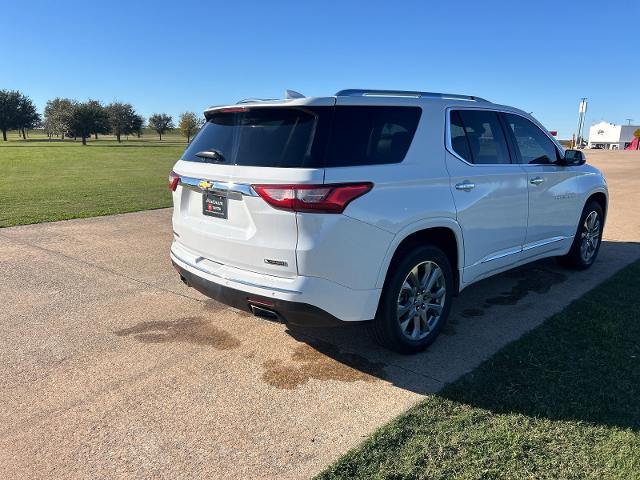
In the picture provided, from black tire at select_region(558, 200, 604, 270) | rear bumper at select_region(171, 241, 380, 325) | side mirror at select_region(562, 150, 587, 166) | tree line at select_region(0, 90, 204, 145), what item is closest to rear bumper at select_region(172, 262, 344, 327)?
rear bumper at select_region(171, 241, 380, 325)

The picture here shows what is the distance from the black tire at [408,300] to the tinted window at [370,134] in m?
0.75

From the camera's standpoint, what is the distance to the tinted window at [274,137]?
3.23 m

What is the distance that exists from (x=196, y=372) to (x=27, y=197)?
10525 mm

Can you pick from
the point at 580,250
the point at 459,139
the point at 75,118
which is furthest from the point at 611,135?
the point at 459,139

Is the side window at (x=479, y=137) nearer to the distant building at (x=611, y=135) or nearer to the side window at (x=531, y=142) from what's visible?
the side window at (x=531, y=142)

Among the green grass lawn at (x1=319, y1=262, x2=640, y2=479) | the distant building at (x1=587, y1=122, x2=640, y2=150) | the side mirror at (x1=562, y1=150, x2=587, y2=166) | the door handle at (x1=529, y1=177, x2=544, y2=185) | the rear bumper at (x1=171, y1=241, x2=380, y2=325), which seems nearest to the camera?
the green grass lawn at (x1=319, y1=262, x2=640, y2=479)

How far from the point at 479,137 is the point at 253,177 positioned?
219 centimetres

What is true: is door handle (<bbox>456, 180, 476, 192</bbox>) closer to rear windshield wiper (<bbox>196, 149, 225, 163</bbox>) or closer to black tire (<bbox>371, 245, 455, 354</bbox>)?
black tire (<bbox>371, 245, 455, 354</bbox>)

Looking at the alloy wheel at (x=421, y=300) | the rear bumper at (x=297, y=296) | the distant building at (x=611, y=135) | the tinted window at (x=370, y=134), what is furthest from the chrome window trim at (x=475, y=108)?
the distant building at (x=611, y=135)

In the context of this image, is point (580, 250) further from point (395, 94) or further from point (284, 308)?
point (284, 308)

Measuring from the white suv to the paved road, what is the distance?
47cm

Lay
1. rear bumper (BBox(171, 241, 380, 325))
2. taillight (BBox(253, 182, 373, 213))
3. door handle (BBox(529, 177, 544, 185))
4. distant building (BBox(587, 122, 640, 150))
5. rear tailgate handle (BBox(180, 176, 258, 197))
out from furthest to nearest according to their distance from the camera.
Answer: distant building (BBox(587, 122, 640, 150)) → door handle (BBox(529, 177, 544, 185)) → rear tailgate handle (BBox(180, 176, 258, 197)) → rear bumper (BBox(171, 241, 380, 325)) → taillight (BBox(253, 182, 373, 213))

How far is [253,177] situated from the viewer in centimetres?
330

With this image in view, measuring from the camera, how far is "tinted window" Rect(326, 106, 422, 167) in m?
3.28
